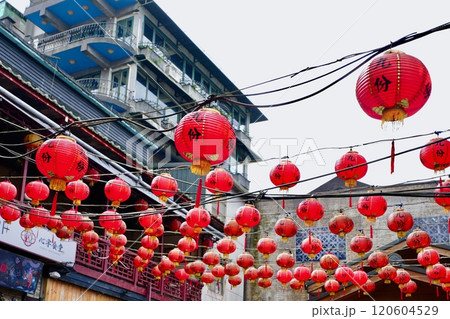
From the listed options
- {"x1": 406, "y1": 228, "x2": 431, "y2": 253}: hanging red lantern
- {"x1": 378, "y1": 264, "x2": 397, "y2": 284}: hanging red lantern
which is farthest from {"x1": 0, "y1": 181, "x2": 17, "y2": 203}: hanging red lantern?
{"x1": 378, "y1": 264, "x2": 397, "y2": 284}: hanging red lantern

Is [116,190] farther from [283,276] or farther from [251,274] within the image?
[283,276]

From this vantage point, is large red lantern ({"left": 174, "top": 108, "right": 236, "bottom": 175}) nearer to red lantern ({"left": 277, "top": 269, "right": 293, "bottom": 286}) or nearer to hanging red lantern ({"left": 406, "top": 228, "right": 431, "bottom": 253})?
hanging red lantern ({"left": 406, "top": 228, "right": 431, "bottom": 253})

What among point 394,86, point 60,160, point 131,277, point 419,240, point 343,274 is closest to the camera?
point 394,86

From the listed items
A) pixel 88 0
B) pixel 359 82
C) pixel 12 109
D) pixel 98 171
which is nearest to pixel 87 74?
pixel 88 0

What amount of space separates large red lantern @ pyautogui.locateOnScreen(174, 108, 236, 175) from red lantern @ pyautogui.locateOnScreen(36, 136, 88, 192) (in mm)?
2191

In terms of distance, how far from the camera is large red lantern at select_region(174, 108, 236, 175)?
755cm

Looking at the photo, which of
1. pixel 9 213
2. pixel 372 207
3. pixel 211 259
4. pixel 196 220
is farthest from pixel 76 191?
pixel 372 207

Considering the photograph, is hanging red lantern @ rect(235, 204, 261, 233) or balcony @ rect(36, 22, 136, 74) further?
balcony @ rect(36, 22, 136, 74)

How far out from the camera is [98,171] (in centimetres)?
1633

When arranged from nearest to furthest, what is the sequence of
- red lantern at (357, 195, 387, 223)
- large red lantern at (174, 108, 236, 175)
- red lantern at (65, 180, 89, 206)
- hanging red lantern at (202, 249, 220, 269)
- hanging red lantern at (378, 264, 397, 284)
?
large red lantern at (174, 108, 236, 175), red lantern at (65, 180, 89, 206), red lantern at (357, 195, 387, 223), hanging red lantern at (378, 264, 397, 284), hanging red lantern at (202, 249, 220, 269)

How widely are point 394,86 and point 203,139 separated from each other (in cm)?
272

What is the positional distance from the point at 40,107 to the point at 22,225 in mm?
3285

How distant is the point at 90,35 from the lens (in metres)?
27.1

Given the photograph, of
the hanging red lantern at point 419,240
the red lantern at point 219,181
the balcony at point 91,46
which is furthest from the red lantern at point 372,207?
the balcony at point 91,46
